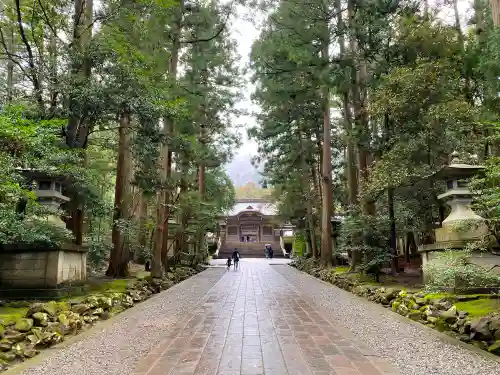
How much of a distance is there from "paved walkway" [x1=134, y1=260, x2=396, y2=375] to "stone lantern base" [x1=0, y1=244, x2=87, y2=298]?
10.1 feet

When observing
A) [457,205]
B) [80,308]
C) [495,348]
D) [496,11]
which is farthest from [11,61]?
[495,348]

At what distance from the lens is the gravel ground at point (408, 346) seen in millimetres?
4047

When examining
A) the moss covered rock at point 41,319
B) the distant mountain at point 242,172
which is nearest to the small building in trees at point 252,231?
the moss covered rock at point 41,319

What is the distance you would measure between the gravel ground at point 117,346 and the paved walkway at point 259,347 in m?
0.21

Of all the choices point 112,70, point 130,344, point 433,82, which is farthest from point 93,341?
point 433,82

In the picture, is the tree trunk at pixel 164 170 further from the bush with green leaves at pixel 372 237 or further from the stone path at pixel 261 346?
the bush with green leaves at pixel 372 237

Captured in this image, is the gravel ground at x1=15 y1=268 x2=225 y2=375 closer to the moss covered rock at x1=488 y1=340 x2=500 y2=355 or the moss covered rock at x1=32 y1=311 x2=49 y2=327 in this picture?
the moss covered rock at x1=32 y1=311 x2=49 y2=327

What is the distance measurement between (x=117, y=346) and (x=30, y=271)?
416 cm

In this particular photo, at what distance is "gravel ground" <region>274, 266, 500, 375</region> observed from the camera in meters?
4.05

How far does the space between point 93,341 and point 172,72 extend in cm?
1105

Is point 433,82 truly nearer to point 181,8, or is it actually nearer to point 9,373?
point 181,8

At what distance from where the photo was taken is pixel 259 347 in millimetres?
4820

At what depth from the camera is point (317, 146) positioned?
72.7 feet

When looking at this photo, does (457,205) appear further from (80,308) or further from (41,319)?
(41,319)
